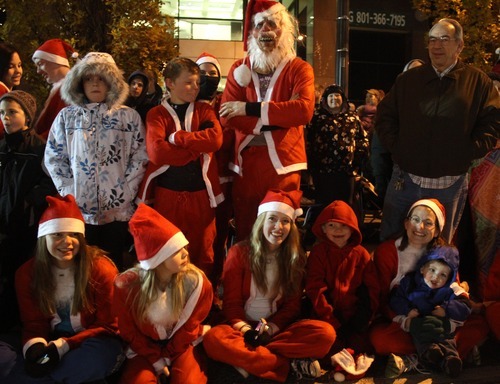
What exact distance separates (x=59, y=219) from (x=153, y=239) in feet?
1.96

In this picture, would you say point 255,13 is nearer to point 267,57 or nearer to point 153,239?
point 267,57

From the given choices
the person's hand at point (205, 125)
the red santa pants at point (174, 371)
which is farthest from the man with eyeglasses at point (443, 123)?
the red santa pants at point (174, 371)

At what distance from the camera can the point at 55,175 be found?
3.70 meters

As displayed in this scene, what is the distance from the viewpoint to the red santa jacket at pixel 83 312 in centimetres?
323

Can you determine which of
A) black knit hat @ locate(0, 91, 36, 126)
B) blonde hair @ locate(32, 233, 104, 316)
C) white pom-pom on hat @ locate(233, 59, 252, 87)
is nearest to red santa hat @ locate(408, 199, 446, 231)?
white pom-pom on hat @ locate(233, 59, 252, 87)

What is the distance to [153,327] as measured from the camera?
3.24 m

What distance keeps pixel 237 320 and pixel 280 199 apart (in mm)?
841

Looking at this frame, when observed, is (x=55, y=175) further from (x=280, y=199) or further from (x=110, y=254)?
(x=280, y=199)

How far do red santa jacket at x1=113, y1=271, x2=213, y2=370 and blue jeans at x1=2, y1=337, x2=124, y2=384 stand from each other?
163 mm

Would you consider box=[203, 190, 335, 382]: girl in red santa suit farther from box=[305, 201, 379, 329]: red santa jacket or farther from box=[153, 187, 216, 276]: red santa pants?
box=[153, 187, 216, 276]: red santa pants

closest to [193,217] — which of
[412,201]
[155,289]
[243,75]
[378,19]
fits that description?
[155,289]

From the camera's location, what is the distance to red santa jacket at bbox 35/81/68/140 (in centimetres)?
439

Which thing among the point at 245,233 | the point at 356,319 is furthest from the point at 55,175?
the point at 356,319

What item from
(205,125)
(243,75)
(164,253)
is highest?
(243,75)
